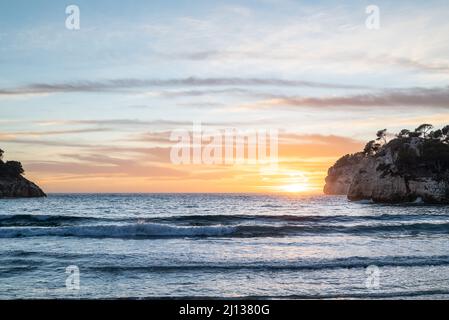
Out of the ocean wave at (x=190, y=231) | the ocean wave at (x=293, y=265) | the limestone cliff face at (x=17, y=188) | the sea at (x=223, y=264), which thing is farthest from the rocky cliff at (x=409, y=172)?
the limestone cliff face at (x=17, y=188)

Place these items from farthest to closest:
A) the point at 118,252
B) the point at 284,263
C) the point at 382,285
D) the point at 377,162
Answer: the point at 377,162
the point at 118,252
the point at 284,263
the point at 382,285

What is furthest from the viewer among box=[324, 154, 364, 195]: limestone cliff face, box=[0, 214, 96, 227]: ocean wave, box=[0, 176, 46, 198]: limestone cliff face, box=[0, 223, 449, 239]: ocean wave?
box=[324, 154, 364, 195]: limestone cliff face

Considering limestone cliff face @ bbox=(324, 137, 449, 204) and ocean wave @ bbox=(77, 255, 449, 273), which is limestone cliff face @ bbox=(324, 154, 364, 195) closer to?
limestone cliff face @ bbox=(324, 137, 449, 204)

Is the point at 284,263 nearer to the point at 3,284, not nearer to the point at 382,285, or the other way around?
the point at 382,285

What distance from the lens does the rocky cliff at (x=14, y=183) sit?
125688 mm

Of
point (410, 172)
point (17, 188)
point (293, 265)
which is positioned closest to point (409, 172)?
point (410, 172)

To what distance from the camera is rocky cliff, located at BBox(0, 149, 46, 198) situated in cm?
12569

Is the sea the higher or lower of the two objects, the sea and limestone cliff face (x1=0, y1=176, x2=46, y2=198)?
the higher

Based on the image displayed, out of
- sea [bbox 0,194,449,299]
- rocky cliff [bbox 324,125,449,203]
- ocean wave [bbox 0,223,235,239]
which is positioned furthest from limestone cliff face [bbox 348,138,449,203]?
ocean wave [bbox 0,223,235,239]

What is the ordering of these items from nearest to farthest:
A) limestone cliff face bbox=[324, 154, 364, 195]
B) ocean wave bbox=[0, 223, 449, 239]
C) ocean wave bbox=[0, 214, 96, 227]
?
ocean wave bbox=[0, 223, 449, 239]
ocean wave bbox=[0, 214, 96, 227]
limestone cliff face bbox=[324, 154, 364, 195]

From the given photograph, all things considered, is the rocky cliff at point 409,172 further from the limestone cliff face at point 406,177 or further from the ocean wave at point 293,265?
the ocean wave at point 293,265

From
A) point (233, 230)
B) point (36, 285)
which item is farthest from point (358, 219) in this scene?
point (36, 285)
